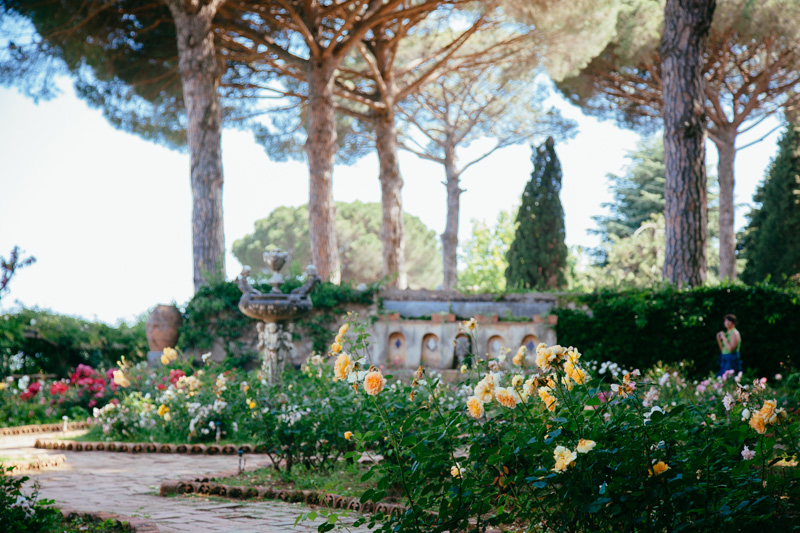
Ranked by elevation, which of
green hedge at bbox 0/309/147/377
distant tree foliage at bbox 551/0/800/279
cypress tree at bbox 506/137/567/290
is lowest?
green hedge at bbox 0/309/147/377

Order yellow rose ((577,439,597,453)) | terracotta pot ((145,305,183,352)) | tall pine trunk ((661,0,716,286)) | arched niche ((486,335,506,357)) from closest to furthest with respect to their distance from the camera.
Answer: yellow rose ((577,439,597,453)), arched niche ((486,335,506,357)), tall pine trunk ((661,0,716,286)), terracotta pot ((145,305,183,352))

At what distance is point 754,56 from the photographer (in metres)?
15.6

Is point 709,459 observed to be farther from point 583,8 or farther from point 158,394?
point 583,8

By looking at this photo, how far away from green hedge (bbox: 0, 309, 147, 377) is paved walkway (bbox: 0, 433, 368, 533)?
358 cm

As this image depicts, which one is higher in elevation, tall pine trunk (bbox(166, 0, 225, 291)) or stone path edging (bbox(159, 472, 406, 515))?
tall pine trunk (bbox(166, 0, 225, 291))

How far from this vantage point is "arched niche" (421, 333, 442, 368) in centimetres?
892

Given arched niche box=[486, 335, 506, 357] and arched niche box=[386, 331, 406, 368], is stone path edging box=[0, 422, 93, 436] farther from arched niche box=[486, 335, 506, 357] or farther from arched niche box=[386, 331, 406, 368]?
arched niche box=[486, 335, 506, 357]

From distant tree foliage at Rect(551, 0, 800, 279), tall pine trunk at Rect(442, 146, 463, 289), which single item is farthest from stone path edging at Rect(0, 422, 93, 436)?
distant tree foliage at Rect(551, 0, 800, 279)

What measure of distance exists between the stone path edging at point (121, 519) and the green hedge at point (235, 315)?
6.08 metres

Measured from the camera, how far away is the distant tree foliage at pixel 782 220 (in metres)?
15.7

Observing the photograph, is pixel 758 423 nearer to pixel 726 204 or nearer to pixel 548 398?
pixel 548 398

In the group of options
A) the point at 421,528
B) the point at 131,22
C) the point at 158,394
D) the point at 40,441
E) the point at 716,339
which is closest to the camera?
the point at 421,528

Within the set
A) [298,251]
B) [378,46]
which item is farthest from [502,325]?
[298,251]

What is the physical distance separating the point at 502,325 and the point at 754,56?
11.1 metres
